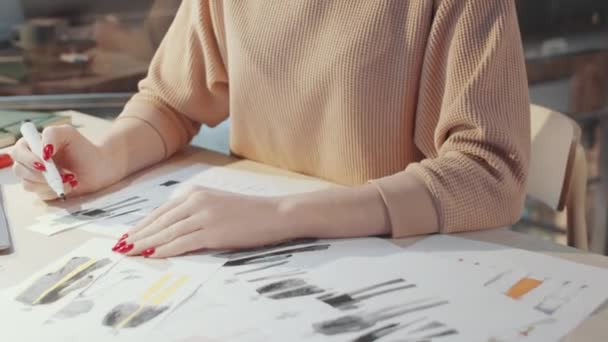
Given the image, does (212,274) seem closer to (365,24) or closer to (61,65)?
(365,24)

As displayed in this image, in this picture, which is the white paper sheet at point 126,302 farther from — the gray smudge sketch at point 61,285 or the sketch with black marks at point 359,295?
the sketch with black marks at point 359,295

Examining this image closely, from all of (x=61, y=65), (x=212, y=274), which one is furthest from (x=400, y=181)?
(x=61, y=65)

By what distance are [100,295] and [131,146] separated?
39 cm

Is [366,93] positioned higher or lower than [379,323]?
higher

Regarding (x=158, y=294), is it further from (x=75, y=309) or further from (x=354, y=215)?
(x=354, y=215)

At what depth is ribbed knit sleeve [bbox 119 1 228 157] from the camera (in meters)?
1.14

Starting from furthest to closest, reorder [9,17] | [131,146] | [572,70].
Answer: [572,70] → [9,17] → [131,146]

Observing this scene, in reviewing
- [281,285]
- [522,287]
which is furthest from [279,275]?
[522,287]

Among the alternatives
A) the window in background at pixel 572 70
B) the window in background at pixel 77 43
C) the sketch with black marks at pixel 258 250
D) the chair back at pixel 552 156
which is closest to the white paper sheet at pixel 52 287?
the sketch with black marks at pixel 258 250

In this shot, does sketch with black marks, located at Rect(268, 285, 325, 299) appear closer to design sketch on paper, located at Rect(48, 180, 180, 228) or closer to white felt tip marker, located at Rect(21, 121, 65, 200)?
design sketch on paper, located at Rect(48, 180, 180, 228)

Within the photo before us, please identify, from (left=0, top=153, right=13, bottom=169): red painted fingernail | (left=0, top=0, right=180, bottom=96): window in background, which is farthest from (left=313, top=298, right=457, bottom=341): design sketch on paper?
(left=0, top=0, right=180, bottom=96): window in background

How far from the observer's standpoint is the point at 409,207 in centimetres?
85

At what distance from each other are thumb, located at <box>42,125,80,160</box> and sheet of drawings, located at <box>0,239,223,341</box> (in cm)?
20

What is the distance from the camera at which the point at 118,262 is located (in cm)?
80
